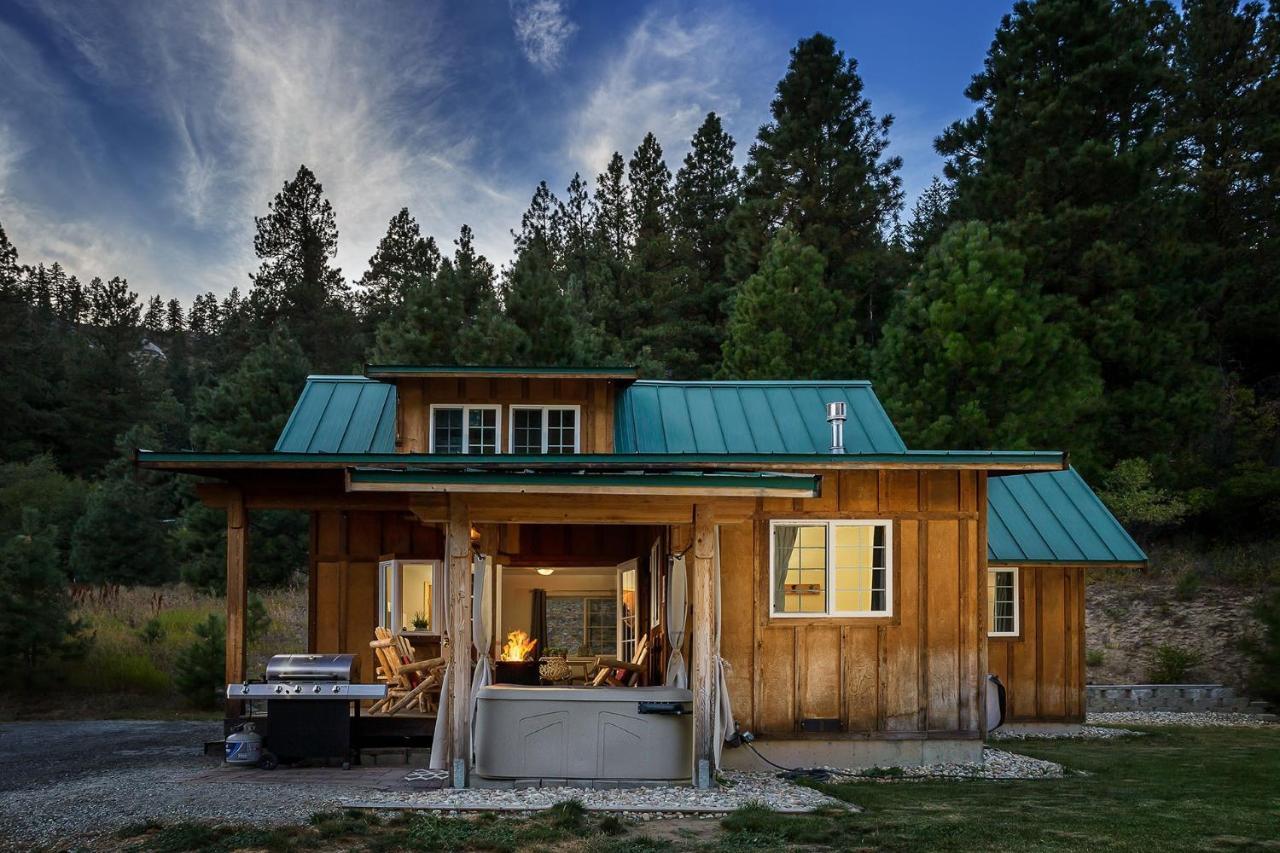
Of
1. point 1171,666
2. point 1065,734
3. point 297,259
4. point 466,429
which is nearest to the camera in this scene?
point 466,429

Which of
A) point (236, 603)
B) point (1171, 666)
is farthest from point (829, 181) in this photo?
point (236, 603)

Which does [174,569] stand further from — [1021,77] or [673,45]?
[1021,77]

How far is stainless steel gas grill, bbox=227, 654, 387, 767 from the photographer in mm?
9461

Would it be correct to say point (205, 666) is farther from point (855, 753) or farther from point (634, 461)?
point (855, 753)

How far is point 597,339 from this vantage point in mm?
23828

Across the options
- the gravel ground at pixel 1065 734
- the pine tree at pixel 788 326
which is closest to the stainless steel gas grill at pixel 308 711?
the gravel ground at pixel 1065 734

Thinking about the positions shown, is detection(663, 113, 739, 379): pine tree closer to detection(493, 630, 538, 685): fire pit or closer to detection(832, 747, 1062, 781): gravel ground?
detection(493, 630, 538, 685): fire pit

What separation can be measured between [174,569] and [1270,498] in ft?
83.1

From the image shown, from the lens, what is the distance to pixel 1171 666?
17.5 meters

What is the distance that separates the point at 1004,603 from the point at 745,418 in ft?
13.5

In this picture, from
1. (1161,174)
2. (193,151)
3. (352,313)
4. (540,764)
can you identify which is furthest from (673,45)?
(352,313)

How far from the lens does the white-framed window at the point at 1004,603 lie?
1348 cm

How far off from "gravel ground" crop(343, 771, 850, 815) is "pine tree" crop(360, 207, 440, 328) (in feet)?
89.1

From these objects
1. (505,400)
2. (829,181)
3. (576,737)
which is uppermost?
(829,181)
